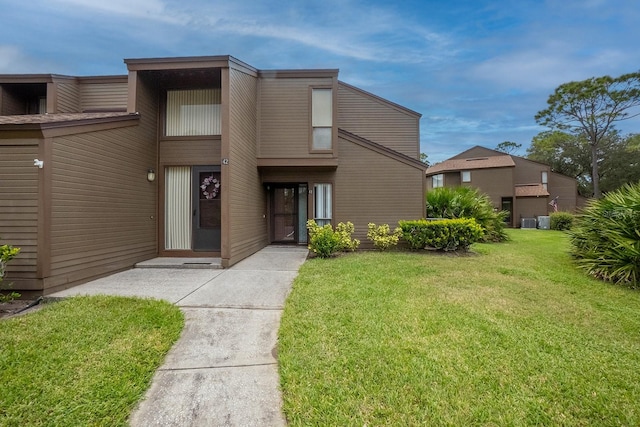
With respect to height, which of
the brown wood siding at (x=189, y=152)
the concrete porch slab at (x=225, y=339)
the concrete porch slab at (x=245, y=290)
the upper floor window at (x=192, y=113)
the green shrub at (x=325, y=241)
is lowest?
the concrete porch slab at (x=225, y=339)

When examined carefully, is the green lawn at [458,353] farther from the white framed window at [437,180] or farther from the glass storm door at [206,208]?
the white framed window at [437,180]

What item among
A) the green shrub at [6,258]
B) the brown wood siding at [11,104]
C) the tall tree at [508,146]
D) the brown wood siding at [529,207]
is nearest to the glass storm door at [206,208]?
the green shrub at [6,258]

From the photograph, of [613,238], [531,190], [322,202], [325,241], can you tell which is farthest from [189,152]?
[531,190]

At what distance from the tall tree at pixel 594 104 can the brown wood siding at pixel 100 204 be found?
31.9m

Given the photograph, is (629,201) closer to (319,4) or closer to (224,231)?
(224,231)

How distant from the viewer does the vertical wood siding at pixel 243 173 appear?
22.6ft

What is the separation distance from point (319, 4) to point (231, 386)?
12.3m

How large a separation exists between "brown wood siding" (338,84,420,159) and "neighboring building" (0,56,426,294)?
3.44 meters

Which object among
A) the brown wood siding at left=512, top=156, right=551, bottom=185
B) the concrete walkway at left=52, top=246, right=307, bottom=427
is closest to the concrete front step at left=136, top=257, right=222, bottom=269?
the concrete walkway at left=52, top=246, right=307, bottom=427

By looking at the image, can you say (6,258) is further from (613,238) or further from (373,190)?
(613,238)

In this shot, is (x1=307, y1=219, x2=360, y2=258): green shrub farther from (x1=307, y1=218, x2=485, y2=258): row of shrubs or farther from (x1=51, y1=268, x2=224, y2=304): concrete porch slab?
(x1=51, y1=268, x2=224, y2=304): concrete porch slab

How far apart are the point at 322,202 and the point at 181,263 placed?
4637 millimetres

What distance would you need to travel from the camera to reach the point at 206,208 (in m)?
7.70

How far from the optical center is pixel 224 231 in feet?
21.8
